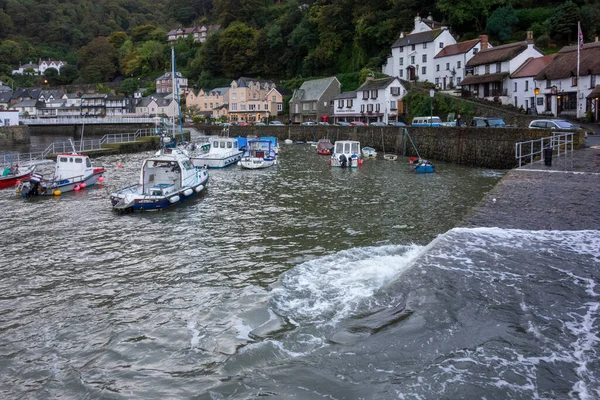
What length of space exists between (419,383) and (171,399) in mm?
3924

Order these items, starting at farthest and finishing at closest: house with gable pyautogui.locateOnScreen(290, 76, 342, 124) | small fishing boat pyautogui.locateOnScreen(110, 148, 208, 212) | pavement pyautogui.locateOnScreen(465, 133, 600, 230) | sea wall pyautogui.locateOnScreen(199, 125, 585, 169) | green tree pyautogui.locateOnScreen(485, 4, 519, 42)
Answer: house with gable pyautogui.locateOnScreen(290, 76, 342, 124) → green tree pyautogui.locateOnScreen(485, 4, 519, 42) → sea wall pyautogui.locateOnScreen(199, 125, 585, 169) → small fishing boat pyautogui.locateOnScreen(110, 148, 208, 212) → pavement pyautogui.locateOnScreen(465, 133, 600, 230)

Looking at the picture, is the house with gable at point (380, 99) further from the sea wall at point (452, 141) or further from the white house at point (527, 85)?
the white house at point (527, 85)

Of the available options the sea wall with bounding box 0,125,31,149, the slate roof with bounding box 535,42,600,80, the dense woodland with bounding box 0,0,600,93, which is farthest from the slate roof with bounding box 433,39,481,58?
the sea wall with bounding box 0,125,31,149

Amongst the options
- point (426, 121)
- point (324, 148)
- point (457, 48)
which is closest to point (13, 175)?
→ point (324, 148)

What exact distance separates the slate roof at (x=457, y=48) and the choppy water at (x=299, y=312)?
177 feet

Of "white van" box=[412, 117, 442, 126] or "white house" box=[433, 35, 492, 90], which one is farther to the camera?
"white house" box=[433, 35, 492, 90]

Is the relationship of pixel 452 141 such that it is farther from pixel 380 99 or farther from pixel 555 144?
pixel 380 99

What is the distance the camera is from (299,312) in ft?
36.6

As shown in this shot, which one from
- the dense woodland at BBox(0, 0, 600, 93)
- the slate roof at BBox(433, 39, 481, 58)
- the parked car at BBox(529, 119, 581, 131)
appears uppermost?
the dense woodland at BBox(0, 0, 600, 93)

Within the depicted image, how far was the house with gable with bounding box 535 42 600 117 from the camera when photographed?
151 feet

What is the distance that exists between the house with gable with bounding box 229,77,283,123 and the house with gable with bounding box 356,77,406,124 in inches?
1098

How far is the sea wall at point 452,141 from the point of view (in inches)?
1423

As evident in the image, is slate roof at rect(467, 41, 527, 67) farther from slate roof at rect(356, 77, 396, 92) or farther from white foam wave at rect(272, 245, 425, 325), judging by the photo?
white foam wave at rect(272, 245, 425, 325)

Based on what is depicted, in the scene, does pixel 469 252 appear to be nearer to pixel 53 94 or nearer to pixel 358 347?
pixel 358 347
